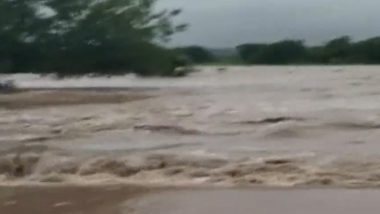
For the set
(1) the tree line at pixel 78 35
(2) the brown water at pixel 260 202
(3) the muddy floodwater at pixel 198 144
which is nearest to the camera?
(2) the brown water at pixel 260 202

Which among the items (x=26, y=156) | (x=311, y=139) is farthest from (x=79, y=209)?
(x=311, y=139)

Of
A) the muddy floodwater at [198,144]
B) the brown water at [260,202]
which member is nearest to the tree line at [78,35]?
the muddy floodwater at [198,144]

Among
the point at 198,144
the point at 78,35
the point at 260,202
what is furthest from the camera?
the point at 78,35

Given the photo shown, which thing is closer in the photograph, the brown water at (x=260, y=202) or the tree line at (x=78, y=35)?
the brown water at (x=260, y=202)

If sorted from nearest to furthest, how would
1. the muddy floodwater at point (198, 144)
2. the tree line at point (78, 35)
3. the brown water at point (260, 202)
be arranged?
the brown water at point (260, 202), the muddy floodwater at point (198, 144), the tree line at point (78, 35)

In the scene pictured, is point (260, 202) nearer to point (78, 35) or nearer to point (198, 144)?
point (198, 144)

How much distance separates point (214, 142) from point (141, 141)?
887 mm

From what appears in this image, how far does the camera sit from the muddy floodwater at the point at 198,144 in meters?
8.58

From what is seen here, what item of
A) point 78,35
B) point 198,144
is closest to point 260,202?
point 198,144

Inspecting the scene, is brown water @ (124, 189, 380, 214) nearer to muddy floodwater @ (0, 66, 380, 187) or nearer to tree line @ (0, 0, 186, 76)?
muddy floodwater @ (0, 66, 380, 187)

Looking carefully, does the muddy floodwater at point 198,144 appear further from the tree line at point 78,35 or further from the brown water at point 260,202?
the tree line at point 78,35

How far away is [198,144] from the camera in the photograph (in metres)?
11.5

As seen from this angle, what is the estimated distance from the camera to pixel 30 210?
21.8 ft

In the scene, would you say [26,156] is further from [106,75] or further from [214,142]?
[106,75]
